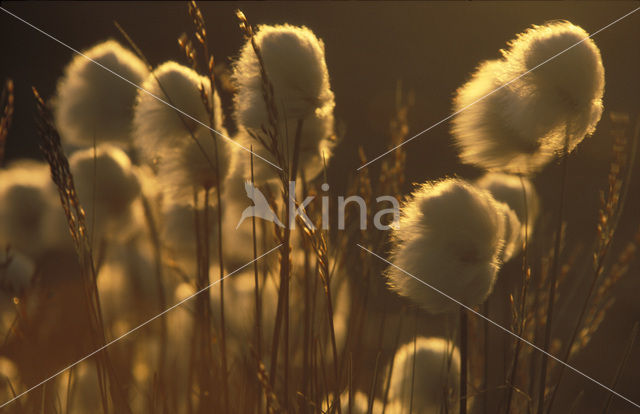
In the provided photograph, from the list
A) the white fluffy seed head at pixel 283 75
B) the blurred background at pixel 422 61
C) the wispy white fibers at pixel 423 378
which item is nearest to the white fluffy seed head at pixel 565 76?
the blurred background at pixel 422 61

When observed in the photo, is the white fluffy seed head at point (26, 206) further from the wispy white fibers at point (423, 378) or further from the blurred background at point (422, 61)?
the wispy white fibers at point (423, 378)

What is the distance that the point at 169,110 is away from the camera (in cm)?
92

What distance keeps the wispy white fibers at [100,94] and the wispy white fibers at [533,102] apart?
696 millimetres

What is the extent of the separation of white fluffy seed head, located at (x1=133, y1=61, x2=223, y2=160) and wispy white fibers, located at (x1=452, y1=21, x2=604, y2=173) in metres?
0.42

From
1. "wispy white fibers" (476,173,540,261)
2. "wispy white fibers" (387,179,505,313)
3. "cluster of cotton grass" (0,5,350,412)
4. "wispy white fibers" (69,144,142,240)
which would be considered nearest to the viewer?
"wispy white fibers" (387,179,505,313)

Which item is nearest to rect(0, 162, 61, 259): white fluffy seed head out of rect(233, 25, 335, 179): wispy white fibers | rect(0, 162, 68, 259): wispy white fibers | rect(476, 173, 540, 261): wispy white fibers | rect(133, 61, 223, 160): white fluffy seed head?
rect(0, 162, 68, 259): wispy white fibers

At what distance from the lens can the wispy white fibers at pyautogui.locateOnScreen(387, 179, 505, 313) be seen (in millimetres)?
678

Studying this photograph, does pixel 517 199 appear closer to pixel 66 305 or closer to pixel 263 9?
pixel 263 9

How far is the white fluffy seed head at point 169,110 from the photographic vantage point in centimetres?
89

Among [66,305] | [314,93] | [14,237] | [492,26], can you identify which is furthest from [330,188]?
[14,237]

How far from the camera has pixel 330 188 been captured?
A: 1142 mm

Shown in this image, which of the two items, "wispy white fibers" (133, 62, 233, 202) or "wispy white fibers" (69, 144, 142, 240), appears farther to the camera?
"wispy white fibers" (69, 144, 142, 240)

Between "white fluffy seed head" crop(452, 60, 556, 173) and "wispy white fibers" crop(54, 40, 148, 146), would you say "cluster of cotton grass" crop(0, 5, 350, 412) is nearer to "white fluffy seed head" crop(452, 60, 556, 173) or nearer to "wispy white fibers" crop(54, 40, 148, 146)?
"wispy white fibers" crop(54, 40, 148, 146)

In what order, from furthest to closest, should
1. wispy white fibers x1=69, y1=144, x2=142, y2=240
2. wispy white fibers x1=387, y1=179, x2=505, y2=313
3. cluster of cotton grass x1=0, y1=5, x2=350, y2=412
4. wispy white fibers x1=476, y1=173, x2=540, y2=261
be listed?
wispy white fibers x1=69, y1=144, x2=142, y2=240, wispy white fibers x1=476, y1=173, x2=540, y2=261, cluster of cotton grass x1=0, y1=5, x2=350, y2=412, wispy white fibers x1=387, y1=179, x2=505, y2=313
